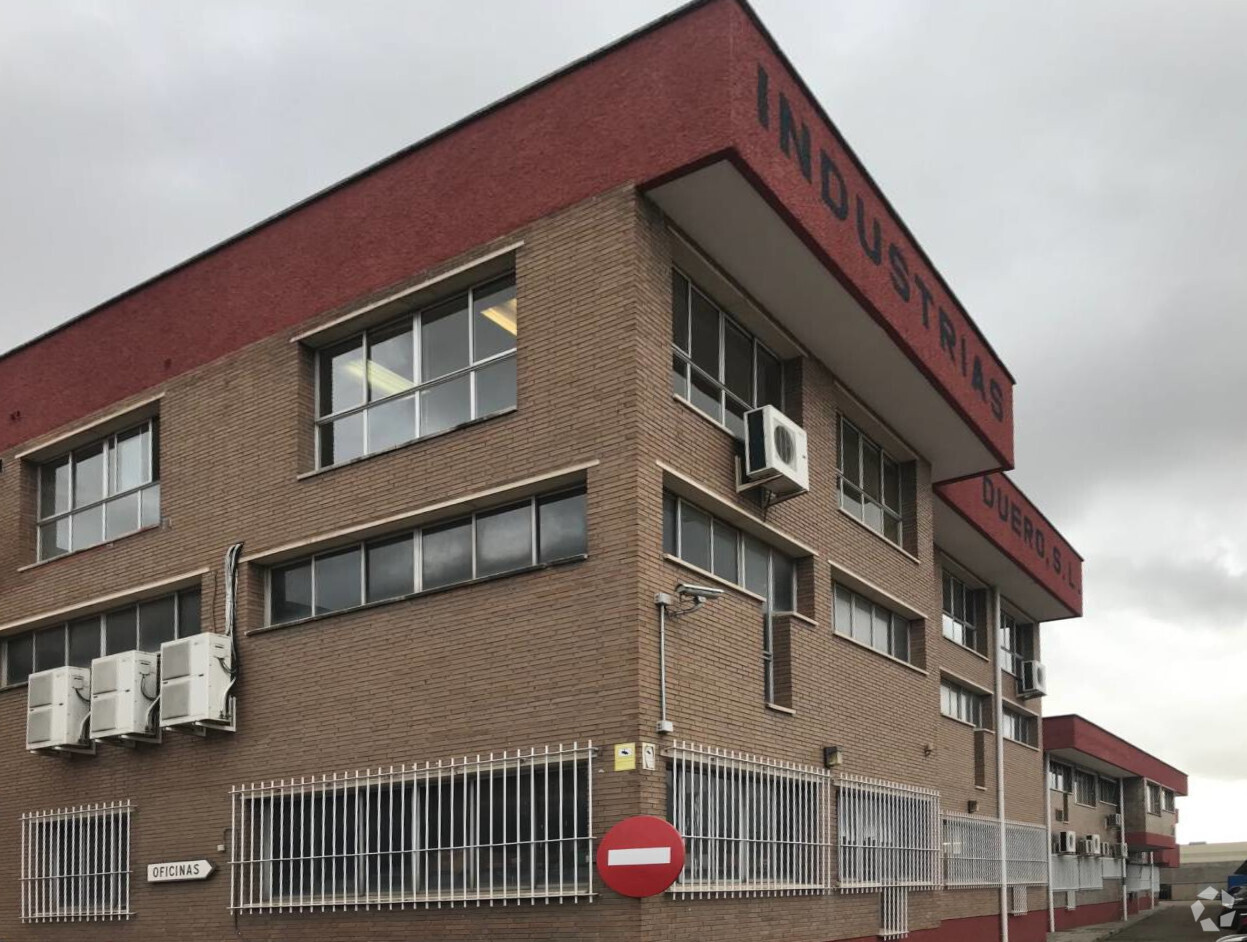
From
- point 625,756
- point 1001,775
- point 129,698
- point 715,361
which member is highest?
point 715,361

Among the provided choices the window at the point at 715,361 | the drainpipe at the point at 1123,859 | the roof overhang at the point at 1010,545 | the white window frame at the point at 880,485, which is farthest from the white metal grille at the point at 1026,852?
the drainpipe at the point at 1123,859

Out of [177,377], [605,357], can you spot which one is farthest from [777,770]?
[177,377]

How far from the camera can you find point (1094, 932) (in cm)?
3738

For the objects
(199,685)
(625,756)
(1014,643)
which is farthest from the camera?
(1014,643)

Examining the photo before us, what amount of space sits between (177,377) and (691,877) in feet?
30.9

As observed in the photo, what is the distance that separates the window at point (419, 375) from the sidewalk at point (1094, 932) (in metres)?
24.2

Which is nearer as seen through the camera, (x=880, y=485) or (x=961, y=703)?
(x=880, y=485)

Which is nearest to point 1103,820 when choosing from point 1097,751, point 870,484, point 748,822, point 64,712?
point 1097,751

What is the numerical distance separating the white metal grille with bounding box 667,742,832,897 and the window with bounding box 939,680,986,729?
418 inches

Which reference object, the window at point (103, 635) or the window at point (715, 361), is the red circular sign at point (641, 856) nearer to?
the window at point (715, 361)

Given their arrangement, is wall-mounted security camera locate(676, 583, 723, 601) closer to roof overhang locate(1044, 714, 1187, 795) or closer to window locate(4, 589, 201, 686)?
window locate(4, 589, 201, 686)

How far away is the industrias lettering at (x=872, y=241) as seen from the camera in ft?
48.7

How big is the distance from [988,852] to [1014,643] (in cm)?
861

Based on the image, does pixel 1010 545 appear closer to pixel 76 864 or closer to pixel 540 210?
pixel 540 210
